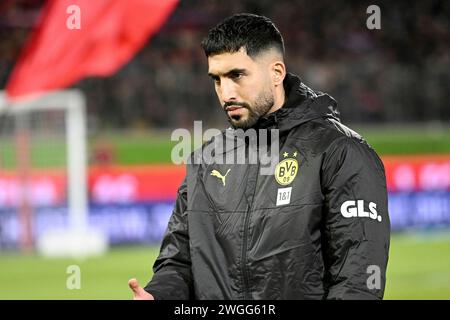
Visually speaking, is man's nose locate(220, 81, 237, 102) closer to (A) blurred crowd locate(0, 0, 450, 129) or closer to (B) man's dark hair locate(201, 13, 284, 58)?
(B) man's dark hair locate(201, 13, 284, 58)

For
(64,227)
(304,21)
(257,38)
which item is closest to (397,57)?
(304,21)

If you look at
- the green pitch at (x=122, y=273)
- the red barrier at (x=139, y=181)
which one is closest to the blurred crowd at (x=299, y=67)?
the red barrier at (x=139, y=181)

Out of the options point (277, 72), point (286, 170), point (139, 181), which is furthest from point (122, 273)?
point (286, 170)

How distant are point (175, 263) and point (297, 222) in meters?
0.53

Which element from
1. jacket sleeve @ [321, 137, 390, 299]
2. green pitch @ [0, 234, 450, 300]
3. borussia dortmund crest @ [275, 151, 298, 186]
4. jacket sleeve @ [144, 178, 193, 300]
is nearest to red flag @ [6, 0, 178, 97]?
green pitch @ [0, 234, 450, 300]

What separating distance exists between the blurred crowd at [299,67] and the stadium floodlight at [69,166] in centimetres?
161

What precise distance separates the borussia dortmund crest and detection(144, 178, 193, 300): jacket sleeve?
411mm

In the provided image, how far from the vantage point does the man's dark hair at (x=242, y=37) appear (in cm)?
325

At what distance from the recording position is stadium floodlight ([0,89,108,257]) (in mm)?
13648

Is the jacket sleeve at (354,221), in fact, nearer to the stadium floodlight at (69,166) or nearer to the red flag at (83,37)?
the red flag at (83,37)

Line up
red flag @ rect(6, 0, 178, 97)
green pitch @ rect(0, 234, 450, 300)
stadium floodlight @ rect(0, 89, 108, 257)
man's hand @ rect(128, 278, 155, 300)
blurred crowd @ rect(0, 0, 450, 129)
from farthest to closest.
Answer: blurred crowd @ rect(0, 0, 450, 129) → stadium floodlight @ rect(0, 89, 108, 257) → green pitch @ rect(0, 234, 450, 300) → red flag @ rect(6, 0, 178, 97) → man's hand @ rect(128, 278, 155, 300)

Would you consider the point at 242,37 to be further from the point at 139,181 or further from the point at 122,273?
the point at 139,181

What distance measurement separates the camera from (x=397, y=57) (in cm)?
1703

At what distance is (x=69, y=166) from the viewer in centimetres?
1412
